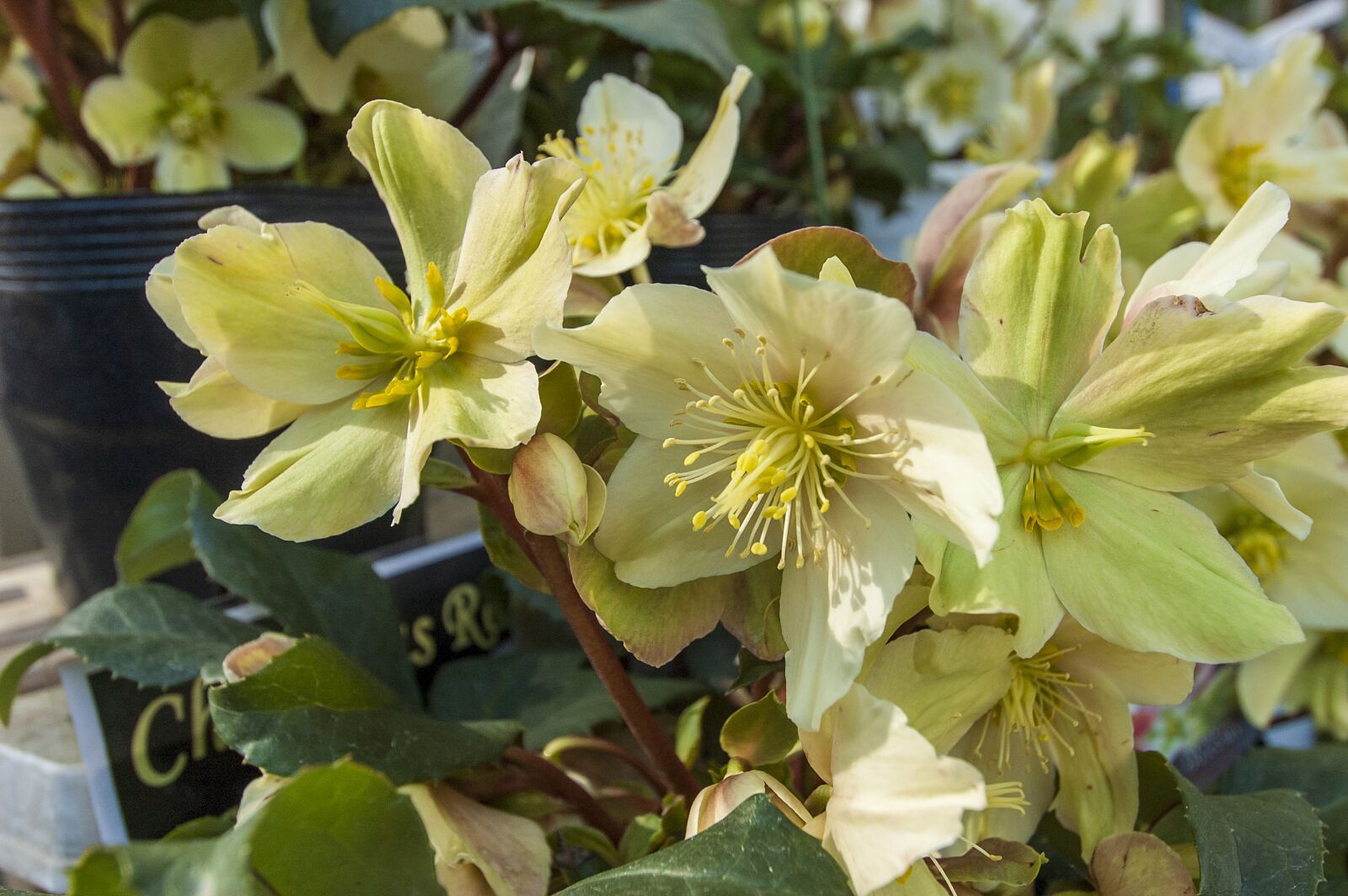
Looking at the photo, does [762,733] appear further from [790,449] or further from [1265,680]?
[1265,680]

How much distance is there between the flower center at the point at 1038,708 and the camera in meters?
0.37

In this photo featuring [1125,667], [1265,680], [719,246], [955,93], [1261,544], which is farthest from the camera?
[955,93]

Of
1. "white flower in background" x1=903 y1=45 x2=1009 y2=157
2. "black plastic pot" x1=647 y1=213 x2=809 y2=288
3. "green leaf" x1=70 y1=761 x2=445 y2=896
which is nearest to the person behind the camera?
"green leaf" x1=70 y1=761 x2=445 y2=896

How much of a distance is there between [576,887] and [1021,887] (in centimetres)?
16

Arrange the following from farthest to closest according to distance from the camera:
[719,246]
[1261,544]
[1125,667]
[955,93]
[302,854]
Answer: [955,93] < [719,246] < [1261,544] < [1125,667] < [302,854]

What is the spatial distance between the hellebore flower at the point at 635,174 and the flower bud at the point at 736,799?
0.19m

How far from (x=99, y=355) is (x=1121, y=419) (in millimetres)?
586

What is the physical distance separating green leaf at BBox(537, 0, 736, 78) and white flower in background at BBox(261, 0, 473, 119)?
0.09 meters

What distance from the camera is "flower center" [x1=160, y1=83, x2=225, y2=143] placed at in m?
0.68

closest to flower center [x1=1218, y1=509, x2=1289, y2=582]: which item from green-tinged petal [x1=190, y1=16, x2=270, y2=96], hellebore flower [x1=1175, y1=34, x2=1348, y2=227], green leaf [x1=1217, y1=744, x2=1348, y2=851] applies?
green leaf [x1=1217, y1=744, x2=1348, y2=851]

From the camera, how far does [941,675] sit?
32 cm

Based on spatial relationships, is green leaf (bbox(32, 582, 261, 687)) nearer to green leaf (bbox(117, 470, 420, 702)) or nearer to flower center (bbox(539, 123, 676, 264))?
green leaf (bbox(117, 470, 420, 702))

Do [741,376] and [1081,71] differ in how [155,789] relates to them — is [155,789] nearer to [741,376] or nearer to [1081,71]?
[741,376]

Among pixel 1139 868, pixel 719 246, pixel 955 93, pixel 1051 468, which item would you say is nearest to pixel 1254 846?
pixel 1139 868
